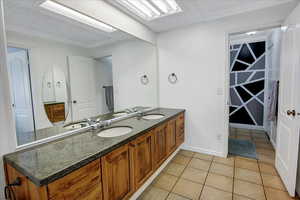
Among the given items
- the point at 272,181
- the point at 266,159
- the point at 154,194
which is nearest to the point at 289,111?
the point at 272,181

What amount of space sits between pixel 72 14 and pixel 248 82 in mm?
4288

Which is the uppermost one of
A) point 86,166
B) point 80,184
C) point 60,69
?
point 60,69

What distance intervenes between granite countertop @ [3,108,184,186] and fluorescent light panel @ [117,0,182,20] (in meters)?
1.70

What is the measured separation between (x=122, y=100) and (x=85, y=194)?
60.3 inches

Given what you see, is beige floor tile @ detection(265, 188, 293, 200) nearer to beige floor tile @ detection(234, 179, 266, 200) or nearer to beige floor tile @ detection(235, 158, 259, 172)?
beige floor tile @ detection(234, 179, 266, 200)

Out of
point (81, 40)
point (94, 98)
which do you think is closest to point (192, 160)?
point (94, 98)

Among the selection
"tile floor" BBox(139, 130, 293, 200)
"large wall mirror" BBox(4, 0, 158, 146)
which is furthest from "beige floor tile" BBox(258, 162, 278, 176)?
"large wall mirror" BBox(4, 0, 158, 146)

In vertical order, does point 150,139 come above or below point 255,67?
below

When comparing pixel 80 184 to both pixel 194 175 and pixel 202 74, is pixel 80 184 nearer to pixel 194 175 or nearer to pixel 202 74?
pixel 194 175

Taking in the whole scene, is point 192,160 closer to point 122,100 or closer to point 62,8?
point 122,100

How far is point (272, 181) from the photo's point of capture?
1967 mm

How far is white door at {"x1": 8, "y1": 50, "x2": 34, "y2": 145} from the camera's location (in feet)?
3.97

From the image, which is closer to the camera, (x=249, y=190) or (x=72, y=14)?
(x=72, y=14)

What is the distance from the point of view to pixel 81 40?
177cm
